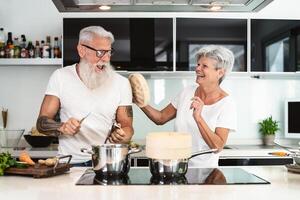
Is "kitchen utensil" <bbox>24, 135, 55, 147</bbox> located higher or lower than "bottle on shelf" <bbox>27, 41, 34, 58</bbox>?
lower

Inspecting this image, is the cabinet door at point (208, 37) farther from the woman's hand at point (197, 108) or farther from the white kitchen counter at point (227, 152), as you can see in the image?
the woman's hand at point (197, 108)

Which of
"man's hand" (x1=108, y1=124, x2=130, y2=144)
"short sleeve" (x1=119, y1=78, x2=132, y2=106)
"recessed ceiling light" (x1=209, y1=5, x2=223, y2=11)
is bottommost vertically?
"man's hand" (x1=108, y1=124, x2=130, y2=144)

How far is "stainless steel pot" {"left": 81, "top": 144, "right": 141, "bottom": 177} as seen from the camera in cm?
175

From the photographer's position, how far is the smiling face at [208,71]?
2.47m

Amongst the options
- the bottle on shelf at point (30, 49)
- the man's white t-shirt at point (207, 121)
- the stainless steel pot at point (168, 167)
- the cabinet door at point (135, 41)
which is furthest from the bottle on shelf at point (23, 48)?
the stainless steel pot at point (168, 167)

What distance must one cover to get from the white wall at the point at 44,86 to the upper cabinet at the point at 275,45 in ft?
1.07

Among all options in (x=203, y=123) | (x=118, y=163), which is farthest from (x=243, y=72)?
(x=118, y=163)

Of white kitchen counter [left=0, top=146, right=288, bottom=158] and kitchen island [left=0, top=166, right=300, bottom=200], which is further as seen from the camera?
white kitchen counter [left=0, top=146, right=288, bottom=158]

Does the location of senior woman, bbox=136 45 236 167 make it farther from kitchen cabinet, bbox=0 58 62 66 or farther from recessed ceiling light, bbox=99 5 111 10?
kitchen cabinet, bbox=0 58 62 66

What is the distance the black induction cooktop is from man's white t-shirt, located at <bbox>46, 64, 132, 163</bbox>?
12.5 inches

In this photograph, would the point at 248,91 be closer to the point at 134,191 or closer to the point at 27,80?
the point at 27,80

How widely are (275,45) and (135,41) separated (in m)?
1.24

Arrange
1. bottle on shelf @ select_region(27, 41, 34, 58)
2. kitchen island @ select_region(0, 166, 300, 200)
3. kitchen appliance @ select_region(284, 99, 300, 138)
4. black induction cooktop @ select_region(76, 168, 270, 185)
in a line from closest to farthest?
kitchen island @ select_region(0, 166, 300, 200) → black induction cooktop @ select_region(76, 168, 270, 185) → bottle on shelf @ select_region(27, 41, 34, 58) → kitchen appliance @ select_region(284, 99, 300, 138)

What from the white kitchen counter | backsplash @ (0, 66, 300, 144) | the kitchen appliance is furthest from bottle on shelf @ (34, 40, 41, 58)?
the kitchen appliance
